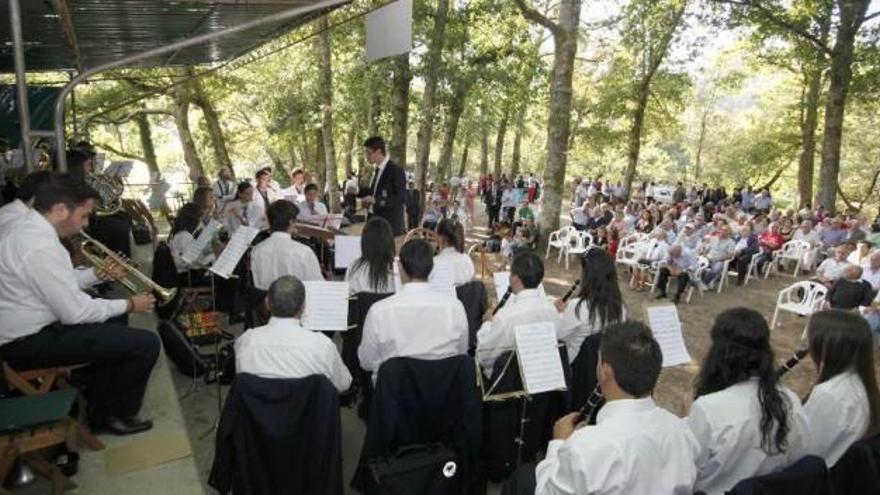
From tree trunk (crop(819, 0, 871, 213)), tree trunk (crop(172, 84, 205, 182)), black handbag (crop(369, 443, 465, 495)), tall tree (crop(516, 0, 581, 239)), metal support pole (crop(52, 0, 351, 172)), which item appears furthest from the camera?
tree trunk (crop(172, 84, 205, 182))

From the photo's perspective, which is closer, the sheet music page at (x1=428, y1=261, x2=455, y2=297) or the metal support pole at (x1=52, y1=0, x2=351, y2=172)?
the metal support pole at (x1=52, y1=0, x2=351, y2=172)

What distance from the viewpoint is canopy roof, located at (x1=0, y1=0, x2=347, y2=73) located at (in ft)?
15.8

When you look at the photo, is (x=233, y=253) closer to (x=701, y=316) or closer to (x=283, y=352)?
(x=283, y=352)

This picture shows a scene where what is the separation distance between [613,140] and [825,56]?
7.57 m

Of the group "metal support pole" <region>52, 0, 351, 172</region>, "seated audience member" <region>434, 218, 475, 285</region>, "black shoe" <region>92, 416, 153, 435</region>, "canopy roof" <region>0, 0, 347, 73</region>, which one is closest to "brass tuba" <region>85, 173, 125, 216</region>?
"canopy roof" <region>0, 0, 347, 73</region>

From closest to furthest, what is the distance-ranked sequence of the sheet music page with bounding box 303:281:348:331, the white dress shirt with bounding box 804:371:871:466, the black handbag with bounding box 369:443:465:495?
the white dress shirt with bounding box 804:371:871:466 < the black handbag with bounding box 369:443:465:495 < the sheet music page with bounding box 303:281:348:331

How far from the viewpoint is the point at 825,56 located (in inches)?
619

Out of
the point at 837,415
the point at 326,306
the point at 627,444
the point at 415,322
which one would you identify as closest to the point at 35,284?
the point at 326,306

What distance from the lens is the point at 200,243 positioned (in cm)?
539

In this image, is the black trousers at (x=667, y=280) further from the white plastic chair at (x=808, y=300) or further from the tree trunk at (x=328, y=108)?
the tree trunk at (x=328, y=108)

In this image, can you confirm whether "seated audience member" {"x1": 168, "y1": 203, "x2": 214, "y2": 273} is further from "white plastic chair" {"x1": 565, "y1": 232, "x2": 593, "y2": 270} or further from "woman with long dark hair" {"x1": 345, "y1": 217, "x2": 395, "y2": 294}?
"white plastic chair" {"x1": 565, "y1": 232, "x2": 593, "y2": 270}

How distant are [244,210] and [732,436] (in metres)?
7.15

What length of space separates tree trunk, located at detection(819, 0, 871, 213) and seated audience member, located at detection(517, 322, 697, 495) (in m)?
16.8

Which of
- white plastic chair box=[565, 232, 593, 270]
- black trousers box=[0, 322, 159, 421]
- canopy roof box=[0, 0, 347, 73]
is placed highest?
canopy roof box=[0, 0, 347, 73]
